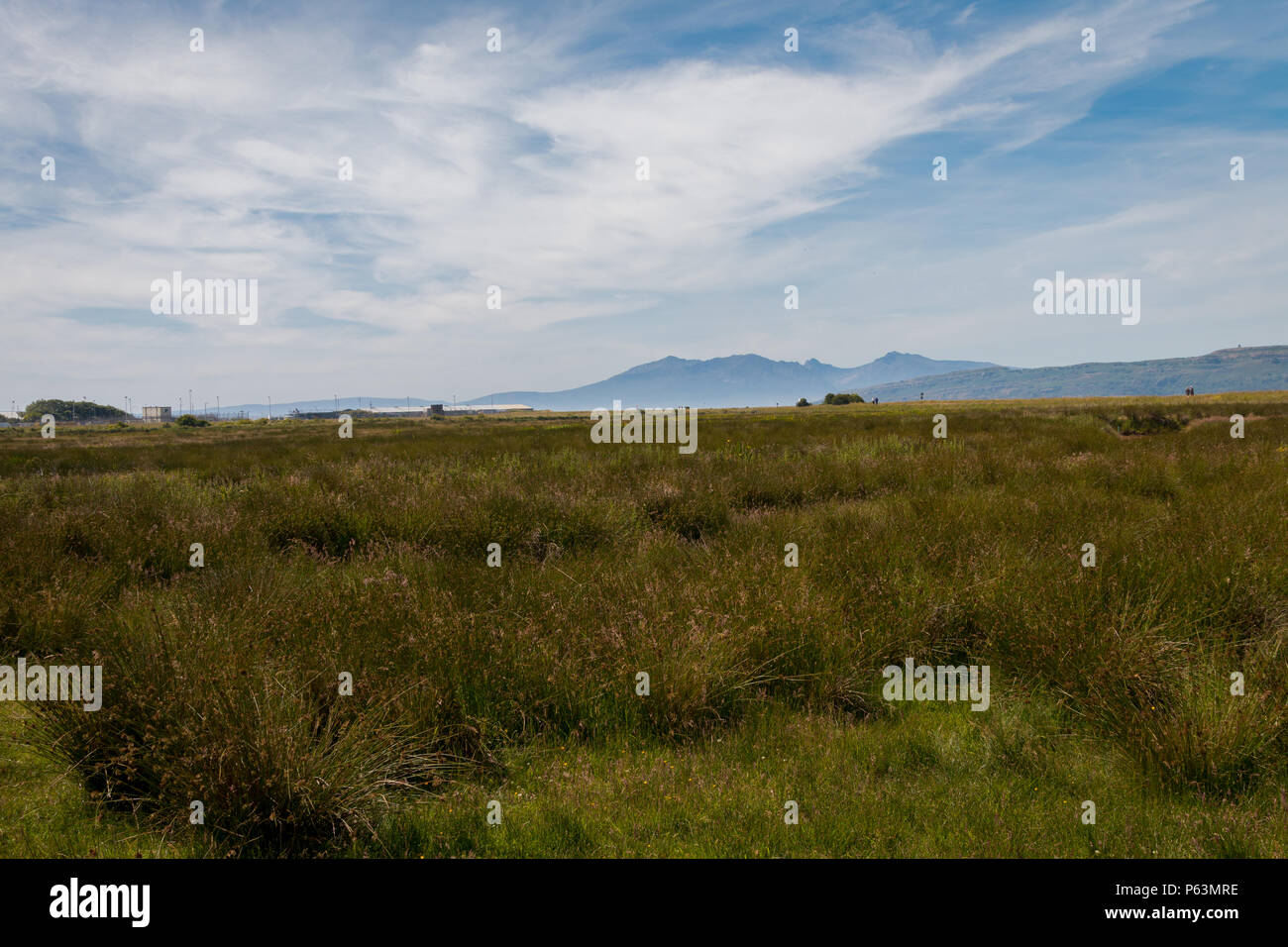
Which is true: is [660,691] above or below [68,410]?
below

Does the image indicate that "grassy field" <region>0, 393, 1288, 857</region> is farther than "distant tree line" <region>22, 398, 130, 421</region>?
No

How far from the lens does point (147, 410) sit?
589ft

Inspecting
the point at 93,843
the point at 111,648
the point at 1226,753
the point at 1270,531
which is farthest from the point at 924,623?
the point at 111,648

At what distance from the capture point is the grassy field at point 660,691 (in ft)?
7.97

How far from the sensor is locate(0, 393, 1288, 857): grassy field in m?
2.43

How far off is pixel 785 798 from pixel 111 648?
3.69 m

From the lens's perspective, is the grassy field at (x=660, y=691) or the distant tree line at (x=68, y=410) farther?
the distant tree line at (x=68, y=410)

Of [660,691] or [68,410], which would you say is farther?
[68,410]

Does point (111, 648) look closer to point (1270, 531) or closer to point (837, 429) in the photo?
point (1270, 531)

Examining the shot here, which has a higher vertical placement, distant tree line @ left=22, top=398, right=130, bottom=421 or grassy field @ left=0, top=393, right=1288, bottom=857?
distant tree line @ left=22, top=398, right=130, bottom=421

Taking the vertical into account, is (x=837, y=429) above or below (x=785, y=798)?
above

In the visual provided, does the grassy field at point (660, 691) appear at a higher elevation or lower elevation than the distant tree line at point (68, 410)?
lower

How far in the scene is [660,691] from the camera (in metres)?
3.43
